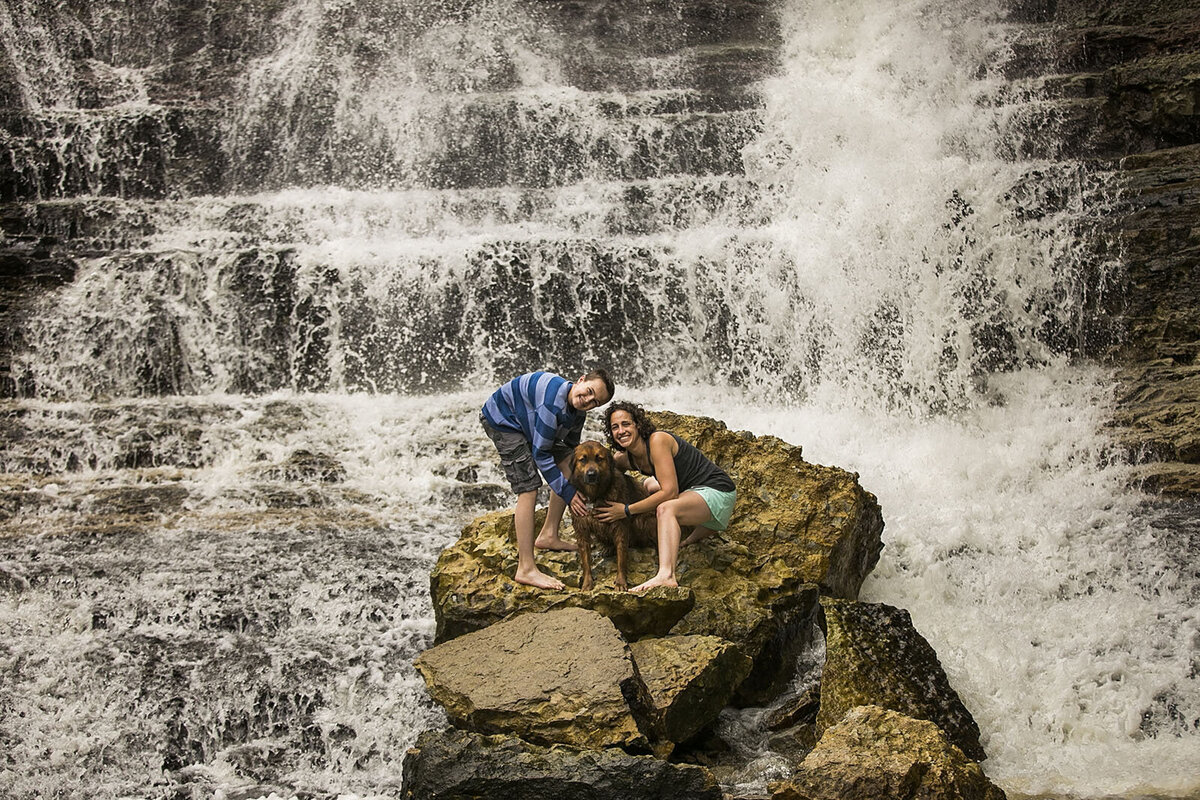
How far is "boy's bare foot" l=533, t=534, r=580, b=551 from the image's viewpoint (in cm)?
604

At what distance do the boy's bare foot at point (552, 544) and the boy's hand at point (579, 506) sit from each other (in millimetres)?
427

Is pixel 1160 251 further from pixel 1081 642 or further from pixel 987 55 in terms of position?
pixel 1081 642

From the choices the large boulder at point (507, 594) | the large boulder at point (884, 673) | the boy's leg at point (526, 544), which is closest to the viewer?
the large boulder at point (884, 673)

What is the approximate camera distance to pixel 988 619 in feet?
22.5

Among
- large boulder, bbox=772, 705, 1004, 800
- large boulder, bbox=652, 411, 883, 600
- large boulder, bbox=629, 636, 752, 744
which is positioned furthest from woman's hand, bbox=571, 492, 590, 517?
large boulder, bbox=772, 705, 1004, 800

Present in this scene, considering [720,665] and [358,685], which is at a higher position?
[720,665]

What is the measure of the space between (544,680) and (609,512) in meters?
1.06

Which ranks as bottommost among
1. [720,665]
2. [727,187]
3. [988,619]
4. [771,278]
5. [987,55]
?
[988,619]

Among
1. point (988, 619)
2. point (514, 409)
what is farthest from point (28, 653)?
point (988, 619)

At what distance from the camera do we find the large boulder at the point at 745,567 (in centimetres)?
565

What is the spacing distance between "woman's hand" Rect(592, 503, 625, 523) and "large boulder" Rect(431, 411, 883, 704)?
35 centimetres

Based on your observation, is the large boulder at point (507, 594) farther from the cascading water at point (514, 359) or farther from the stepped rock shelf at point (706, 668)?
the cascading water at point (514, 359)

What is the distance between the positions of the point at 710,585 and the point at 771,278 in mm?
5663

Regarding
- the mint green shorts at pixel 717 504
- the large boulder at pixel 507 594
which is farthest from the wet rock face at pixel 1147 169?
the large boulder at pixel 507 594
